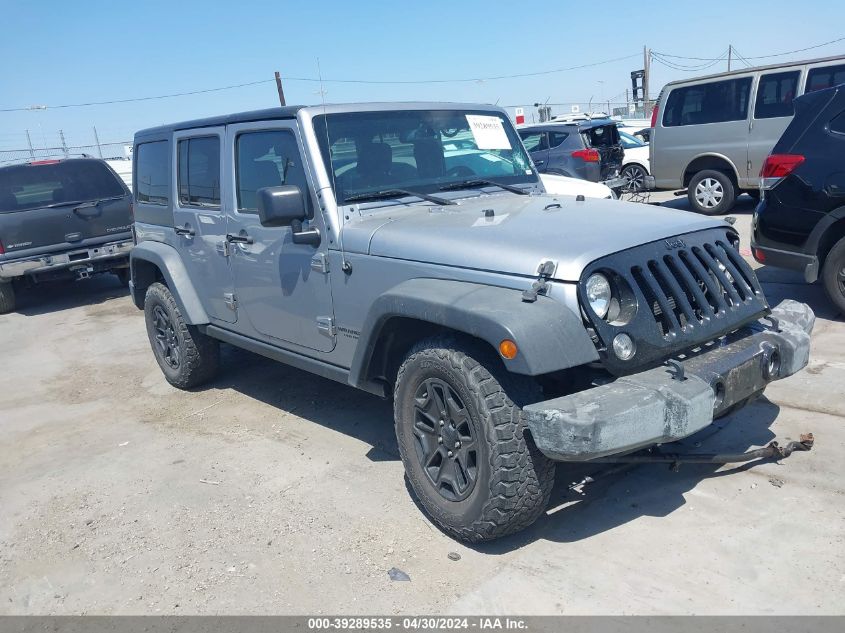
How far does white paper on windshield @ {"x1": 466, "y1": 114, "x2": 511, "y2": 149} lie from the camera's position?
450cm

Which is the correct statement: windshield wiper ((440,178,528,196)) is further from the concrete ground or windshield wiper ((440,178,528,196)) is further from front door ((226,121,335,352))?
the concrete ground

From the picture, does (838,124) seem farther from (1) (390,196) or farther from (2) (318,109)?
(2) (318,109)

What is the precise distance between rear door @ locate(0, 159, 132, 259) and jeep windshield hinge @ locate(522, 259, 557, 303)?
802 centimetres

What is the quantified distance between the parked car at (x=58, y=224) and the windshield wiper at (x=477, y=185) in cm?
667

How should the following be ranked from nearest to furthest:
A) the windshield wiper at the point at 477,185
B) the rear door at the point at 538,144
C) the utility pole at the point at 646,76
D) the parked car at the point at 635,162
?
the windshield wiper at the point at 477,185 → the rear door at the point at 538,144 → the parked car at the point at 635,162 → the utility pole at the point at 646,76

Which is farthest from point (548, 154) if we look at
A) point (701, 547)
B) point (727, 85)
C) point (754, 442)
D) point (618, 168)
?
point (701, 547)

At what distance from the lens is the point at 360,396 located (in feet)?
17.0

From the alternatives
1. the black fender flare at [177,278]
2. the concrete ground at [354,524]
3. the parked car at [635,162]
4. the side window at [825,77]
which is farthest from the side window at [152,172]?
the parked car at [635,162]

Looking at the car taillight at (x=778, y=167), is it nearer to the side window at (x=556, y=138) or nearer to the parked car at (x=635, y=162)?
the side window at (x=556, y=138)

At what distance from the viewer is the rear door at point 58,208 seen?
9.01 metres

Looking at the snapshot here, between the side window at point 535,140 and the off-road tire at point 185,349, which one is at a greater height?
the side window at point 535,140

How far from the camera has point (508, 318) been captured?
277 cm

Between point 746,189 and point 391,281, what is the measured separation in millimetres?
8863

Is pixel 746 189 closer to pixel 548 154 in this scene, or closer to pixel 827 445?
pixel 548 154
